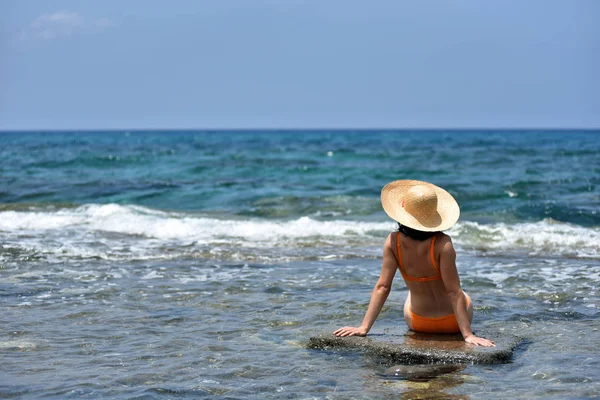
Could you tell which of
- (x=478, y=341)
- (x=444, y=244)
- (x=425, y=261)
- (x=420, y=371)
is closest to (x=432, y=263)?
(x=425, y=261)

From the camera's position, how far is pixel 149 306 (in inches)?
293

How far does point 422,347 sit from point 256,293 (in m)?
3.02

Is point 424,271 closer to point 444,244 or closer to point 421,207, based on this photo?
point 444,244

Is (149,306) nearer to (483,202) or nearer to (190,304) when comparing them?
(190,304)

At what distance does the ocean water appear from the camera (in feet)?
16.4

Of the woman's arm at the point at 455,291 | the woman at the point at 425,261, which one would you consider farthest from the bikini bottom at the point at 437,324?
the woman's arm at the point at 455,291

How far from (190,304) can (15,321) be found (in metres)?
1.66

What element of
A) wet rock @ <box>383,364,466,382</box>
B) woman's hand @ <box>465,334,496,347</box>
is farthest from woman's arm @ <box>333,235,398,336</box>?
woman's hand @ <box>465,334,496,347</box>

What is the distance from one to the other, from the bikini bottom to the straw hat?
71 centimetres

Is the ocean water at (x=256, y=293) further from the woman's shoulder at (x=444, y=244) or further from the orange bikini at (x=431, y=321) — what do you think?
the woman's shoulder at (x=444, y=244)

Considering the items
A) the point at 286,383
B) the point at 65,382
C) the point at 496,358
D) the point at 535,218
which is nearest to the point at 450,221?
the point at 496,358

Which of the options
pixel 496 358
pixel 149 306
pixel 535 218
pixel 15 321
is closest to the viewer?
pixel 496 358

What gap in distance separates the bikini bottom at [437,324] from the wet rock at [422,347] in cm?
5

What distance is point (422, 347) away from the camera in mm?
5371
